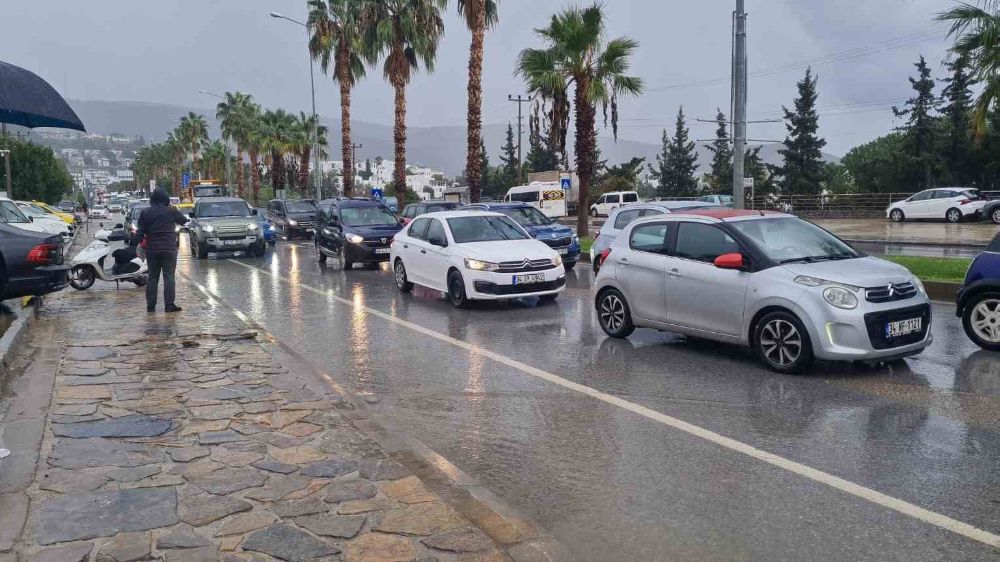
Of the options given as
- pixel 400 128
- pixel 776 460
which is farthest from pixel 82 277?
pixel 400 128

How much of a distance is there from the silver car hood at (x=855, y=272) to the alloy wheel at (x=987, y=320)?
1378 millimetres

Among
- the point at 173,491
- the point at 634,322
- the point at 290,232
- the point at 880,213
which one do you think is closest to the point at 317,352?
the point at 634,322

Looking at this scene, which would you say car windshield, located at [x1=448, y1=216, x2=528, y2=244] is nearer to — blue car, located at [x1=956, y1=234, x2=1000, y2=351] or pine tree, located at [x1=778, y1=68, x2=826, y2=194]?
blue car, located at [x1=956, y1=234, x2=1000, y2=351]

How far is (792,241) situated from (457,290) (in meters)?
5.83

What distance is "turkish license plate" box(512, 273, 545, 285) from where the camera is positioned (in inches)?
495

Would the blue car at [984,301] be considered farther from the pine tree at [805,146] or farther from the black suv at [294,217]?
the pine tree at [805,146]

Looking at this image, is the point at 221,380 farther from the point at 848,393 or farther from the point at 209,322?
the point at 848,393

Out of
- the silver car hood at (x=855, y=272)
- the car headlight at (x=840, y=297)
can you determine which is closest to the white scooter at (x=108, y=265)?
the silver car hood at (x=855, y=272)

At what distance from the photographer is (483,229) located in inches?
548

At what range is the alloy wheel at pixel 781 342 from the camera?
7703 mm

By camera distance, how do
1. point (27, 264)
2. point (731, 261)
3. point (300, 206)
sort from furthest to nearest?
point (300, 206) → point (27, 264) → point (731, 261)

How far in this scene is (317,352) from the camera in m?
9.53

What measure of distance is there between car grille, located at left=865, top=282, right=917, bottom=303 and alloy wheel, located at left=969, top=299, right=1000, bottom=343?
140cm

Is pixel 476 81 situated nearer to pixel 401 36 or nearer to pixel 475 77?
pixel 475 77
